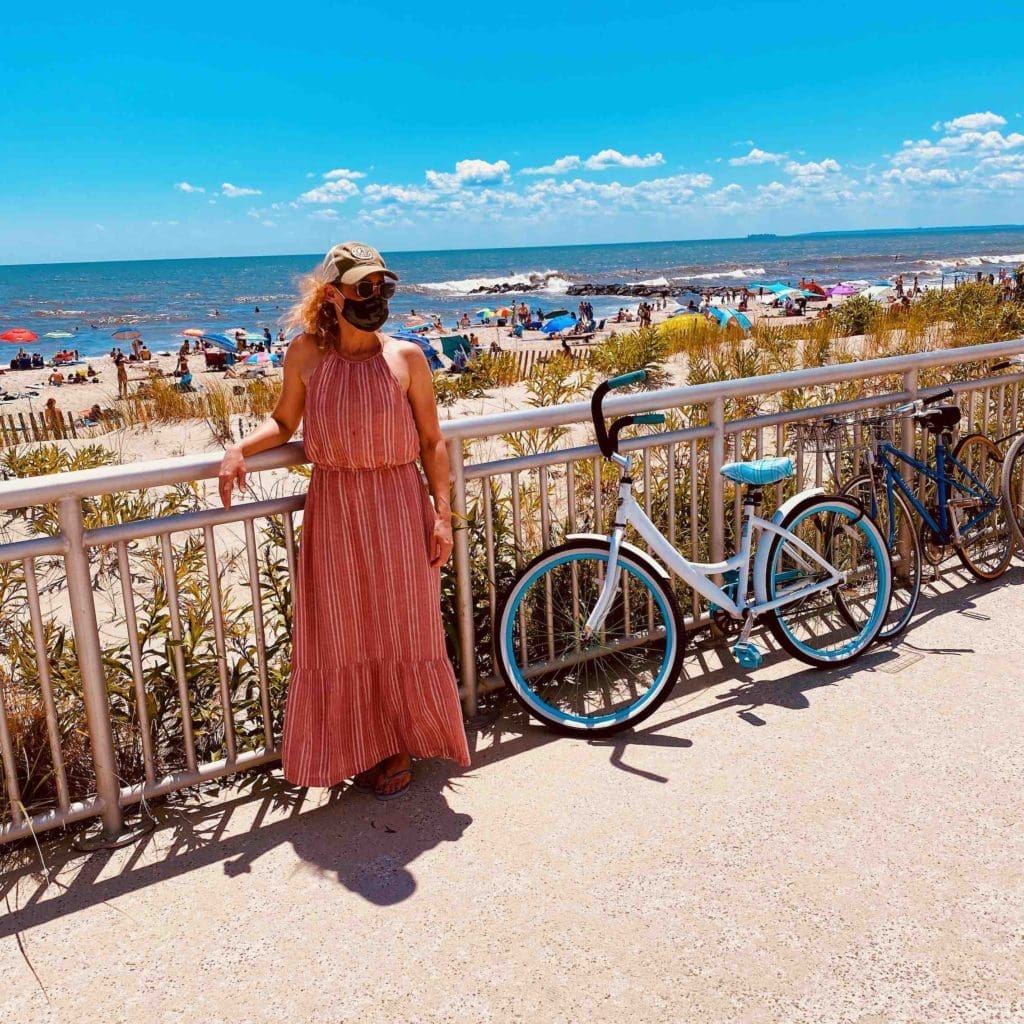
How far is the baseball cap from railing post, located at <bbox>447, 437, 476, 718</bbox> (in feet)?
2.56

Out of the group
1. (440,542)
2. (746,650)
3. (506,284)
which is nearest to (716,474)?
(746,650)

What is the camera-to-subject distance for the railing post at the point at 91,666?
119 inches

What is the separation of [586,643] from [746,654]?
655mm

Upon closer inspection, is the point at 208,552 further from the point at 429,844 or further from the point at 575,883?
the point at 575,883

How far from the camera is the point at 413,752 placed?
11.3 ft

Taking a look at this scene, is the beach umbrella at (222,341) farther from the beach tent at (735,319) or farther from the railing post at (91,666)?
the railing post at (91,666)

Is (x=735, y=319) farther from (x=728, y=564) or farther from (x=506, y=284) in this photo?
(x=506, y=284)

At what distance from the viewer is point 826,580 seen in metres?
4.21

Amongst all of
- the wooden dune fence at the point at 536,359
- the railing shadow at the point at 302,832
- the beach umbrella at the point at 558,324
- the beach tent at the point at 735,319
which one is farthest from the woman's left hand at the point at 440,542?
the beach umbrella at the point at 558,324

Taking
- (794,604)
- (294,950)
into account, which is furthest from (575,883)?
(794,604)

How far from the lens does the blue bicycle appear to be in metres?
4.64

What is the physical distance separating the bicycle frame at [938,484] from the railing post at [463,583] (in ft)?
6.71

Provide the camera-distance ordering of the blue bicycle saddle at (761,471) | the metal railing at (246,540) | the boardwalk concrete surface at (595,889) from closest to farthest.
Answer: the boardwalk concrete surface at (595,889) < the metal railing at (246,540) < the blue bicycle saddle at (761,471)

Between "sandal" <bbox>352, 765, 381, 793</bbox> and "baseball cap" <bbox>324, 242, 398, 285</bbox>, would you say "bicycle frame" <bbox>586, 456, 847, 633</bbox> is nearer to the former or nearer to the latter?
"sandal" <bbox>352, 765, 381, 793</bbox>
